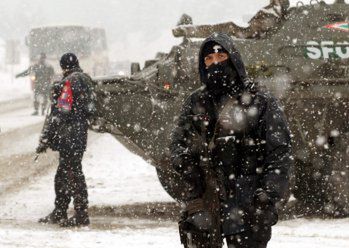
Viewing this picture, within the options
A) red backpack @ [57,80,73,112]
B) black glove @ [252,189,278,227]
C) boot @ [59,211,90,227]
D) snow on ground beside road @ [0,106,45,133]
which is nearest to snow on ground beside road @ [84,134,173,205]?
boot @ [59,211,90,227]

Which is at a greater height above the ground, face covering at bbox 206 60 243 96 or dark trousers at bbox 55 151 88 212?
face covering at bbox 206 60 243 96

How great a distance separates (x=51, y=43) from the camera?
28.2 metres

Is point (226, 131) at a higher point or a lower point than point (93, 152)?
higher

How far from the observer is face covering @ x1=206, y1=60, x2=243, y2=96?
3.80 metres

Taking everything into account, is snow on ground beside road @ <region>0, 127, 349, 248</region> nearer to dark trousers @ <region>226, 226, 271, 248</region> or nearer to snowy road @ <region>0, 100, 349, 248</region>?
snowy road @ <region>0, 100, 349, 248</region>

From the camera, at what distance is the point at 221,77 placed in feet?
12.5

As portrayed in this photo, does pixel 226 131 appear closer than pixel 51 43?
Yes

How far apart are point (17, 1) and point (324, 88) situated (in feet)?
289

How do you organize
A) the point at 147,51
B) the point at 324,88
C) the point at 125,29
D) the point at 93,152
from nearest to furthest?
the point at 324,88 < the point at 93,152 < the point at 147,51 < the point at 125,29

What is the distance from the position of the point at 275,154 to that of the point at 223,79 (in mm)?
452

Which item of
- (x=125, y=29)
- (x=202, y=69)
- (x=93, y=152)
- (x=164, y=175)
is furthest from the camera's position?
(x=125, y=29)

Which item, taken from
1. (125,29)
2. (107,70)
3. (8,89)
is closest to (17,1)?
(125,29)

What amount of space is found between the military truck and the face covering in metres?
3.97

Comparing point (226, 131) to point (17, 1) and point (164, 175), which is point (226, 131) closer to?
point (164, 175)
